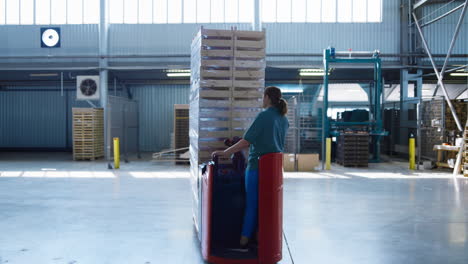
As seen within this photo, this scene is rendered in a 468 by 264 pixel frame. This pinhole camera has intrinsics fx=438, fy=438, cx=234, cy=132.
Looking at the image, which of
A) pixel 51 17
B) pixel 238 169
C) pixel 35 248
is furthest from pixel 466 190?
pixel 51 17

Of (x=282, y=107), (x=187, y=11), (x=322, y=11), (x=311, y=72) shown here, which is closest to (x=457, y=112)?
(x=311, y=72)

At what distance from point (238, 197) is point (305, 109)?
14.7 metres

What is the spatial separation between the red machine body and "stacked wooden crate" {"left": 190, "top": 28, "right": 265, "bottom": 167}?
1.07m

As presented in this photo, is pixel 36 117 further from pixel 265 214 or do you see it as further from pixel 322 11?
pixel 265 214

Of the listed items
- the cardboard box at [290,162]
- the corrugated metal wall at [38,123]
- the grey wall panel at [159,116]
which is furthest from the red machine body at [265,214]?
the corrugated metal wall at [38,123]

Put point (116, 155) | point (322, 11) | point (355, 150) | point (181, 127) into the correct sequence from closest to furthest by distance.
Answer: point (116, 155) < point (355, 150) < point (181, 127) < point (322, 11)

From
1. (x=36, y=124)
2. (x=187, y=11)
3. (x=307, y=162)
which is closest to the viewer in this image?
(x=307, y=162)

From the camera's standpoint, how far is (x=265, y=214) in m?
4.68

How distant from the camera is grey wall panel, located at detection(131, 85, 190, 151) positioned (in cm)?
2378

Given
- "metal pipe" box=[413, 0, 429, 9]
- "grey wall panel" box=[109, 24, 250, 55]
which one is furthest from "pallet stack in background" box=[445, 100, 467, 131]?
"grey wall panel" box=[109, 24, 250, 55]

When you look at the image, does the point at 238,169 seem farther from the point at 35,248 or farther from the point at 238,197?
the point at 35,248

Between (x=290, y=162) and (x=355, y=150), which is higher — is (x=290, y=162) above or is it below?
below

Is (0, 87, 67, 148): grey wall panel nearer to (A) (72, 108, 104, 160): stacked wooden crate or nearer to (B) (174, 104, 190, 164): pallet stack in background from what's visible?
(A) (72, 108, 104, 160): stacked wooden crate

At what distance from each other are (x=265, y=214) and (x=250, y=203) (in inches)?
9.5
